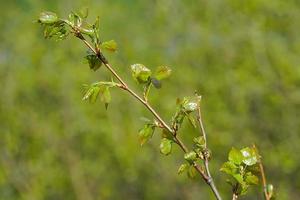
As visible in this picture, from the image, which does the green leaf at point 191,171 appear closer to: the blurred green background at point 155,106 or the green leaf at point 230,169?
the green leaf at point 230,169

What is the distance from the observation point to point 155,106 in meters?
10.5

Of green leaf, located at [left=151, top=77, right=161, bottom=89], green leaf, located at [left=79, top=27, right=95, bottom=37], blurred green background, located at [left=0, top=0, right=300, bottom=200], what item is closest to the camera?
green leaf, located at [left=79, top=27, right=95, bottom=37]

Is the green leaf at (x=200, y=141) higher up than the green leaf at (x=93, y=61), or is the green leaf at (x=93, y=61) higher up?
the green leaf at (x=93, y=61)

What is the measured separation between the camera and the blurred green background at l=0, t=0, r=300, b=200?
9.16m

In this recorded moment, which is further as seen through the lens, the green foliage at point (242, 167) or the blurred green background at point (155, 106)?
the blurred green background at point (155, 106)

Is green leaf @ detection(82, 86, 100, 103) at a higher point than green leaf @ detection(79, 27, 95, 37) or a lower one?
lower

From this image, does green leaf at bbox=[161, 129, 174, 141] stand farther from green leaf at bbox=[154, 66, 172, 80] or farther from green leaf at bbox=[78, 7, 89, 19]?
green leaf at bbox=[78, 7, 89, 19]

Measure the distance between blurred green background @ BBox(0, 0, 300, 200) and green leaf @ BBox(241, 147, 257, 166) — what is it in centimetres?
761

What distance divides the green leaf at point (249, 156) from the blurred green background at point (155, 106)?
7610 mm

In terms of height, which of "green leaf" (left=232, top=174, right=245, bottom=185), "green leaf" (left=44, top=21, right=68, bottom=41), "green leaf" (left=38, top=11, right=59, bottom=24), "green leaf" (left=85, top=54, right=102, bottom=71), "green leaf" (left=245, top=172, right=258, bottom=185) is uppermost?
"green leaf" (left=38, top=11, right=59, bottom=24)

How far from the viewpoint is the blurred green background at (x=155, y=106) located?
9.16 metres

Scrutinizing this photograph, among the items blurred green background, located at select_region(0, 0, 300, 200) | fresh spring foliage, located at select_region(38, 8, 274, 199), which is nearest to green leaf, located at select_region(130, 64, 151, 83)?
fresh spring foliage, located at select_region(38, 8, 274, 199)

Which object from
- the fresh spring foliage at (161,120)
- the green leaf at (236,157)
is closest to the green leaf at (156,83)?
the fresh spring foliage at (161,120)

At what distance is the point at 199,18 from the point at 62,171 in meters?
3.36
